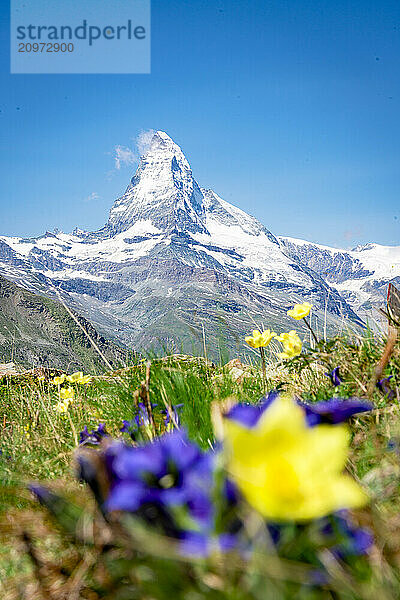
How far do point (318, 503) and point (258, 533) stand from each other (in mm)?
130

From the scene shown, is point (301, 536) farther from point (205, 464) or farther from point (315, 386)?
point (315, 386)

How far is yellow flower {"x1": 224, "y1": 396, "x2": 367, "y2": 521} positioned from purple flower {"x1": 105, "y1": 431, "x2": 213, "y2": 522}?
0.39 feet

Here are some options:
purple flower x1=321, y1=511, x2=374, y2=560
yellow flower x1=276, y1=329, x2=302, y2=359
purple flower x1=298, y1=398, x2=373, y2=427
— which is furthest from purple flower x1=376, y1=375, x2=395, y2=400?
purple flower x1=321, y1=511, x2=374, y2=560

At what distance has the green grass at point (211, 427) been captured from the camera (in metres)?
1.35

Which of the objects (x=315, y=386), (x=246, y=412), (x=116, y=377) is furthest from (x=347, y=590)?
Answer: (x=116, y=377)

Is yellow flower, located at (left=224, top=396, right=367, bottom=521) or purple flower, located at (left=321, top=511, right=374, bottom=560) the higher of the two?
yellow flower, located at (left=224, top=396, right=367, bottom=521)

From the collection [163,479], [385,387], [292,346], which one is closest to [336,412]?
[163,479]

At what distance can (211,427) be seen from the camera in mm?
2498

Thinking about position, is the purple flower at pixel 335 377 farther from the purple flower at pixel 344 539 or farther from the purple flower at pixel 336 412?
the purple flower at pixel 344 539

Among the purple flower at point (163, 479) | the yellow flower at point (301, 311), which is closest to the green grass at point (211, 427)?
the purple flower at point (163, 479)

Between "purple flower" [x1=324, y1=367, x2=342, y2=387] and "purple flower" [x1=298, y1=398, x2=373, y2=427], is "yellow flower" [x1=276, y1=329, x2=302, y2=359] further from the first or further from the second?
"purple flower" [x1=298, y1=398, x2=373, y2=427]

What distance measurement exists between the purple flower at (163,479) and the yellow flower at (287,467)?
0.12 metres

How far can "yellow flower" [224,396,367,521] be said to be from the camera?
699 mm

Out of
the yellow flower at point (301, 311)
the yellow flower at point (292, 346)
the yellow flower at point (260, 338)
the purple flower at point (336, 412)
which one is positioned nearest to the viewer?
the purple flower at point (336, 412)
